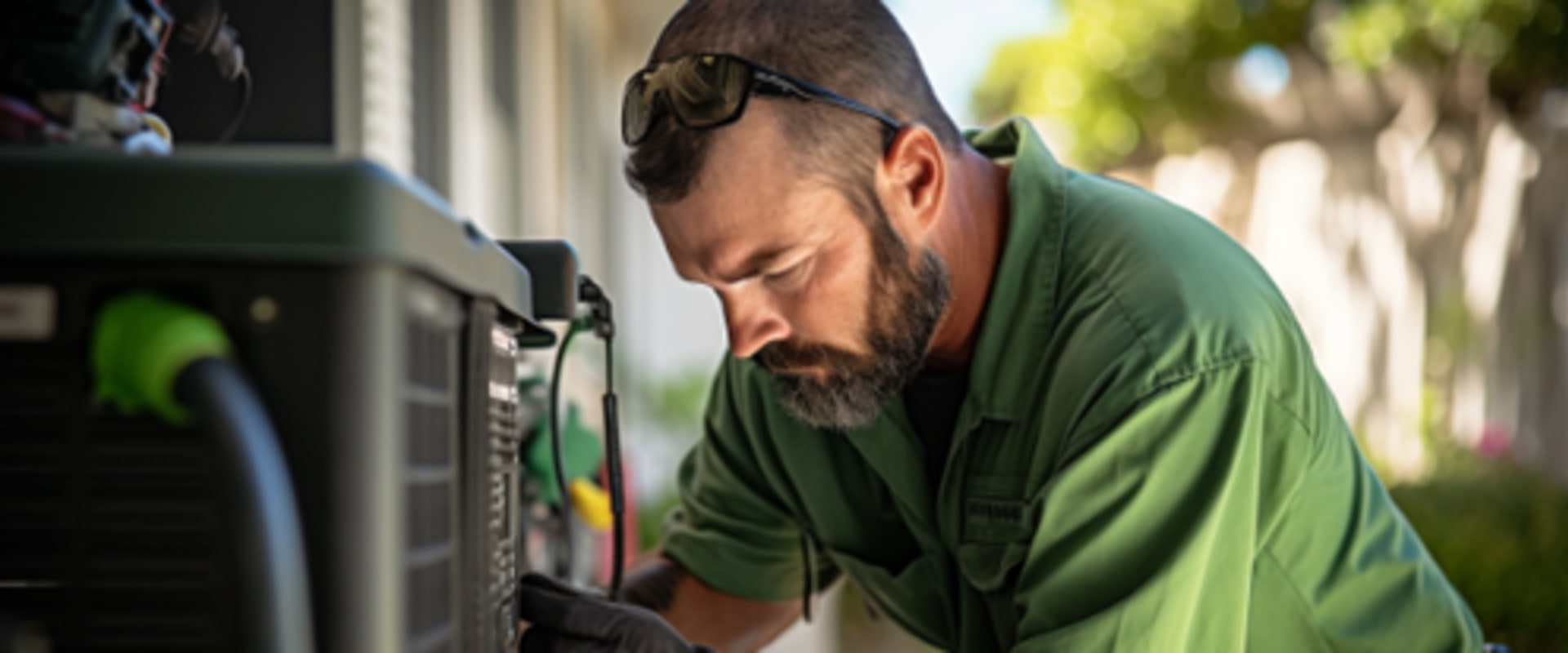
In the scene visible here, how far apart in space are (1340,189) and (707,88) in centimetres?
675

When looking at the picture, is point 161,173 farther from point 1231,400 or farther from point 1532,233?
point 1532,233

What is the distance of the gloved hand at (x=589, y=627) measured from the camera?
1.01 meters

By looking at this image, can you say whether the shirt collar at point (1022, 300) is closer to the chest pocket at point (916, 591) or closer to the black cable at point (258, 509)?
the chest pocket at point (916, 591)

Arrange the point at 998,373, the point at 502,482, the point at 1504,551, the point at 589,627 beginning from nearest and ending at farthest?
1. the point at 502,482
2. the point at 589,627
3. the point at 998,373
4. the point at 1504,551

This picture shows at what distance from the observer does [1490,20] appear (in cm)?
646

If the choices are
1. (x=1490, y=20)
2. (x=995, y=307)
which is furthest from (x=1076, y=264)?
(x=1490, y=20)

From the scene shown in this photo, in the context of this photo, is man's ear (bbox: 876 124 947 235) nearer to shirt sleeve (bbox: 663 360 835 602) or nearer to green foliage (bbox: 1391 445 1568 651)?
shirt sleeve (bbox: 663 360 835 602)

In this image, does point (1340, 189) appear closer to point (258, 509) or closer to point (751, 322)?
point (751, 322)

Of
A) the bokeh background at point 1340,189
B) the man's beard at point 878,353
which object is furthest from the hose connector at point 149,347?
the bokeh background at point 1340,189

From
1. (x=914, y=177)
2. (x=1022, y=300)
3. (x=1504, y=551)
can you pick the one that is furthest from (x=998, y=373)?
(x=1504, y=551)

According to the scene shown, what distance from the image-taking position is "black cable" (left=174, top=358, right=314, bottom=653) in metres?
0.55

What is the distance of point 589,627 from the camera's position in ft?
3.31

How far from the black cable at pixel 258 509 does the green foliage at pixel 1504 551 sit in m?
4.71

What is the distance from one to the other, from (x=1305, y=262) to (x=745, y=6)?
698 centimetres
